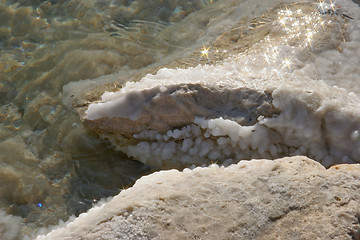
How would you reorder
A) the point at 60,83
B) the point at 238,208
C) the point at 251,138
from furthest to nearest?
the point at 60,83, the point at 251,138, the point at 238,208

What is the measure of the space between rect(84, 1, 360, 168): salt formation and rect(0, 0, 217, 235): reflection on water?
33 cm

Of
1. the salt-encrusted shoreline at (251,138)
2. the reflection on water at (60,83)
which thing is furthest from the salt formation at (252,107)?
the reflection on water at (60,83)

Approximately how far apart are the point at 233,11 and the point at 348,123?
2.23 meters

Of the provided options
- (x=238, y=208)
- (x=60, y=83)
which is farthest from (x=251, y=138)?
(x=60, y=83)

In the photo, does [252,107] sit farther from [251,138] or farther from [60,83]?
[60,83]

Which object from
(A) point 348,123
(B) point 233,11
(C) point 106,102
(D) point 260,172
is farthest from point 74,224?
(B) point 233,11

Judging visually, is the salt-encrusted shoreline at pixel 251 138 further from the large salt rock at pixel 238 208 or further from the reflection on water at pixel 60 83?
the reflection on water at pixel 60 83

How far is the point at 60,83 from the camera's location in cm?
418

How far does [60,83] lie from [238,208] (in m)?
2.59

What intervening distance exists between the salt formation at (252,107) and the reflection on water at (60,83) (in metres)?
0.33

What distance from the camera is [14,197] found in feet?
10.8

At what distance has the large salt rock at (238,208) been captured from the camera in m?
2.12

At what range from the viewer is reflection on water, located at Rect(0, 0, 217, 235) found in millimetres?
3316

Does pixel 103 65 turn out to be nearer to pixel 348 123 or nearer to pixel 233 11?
pixel 233 11
